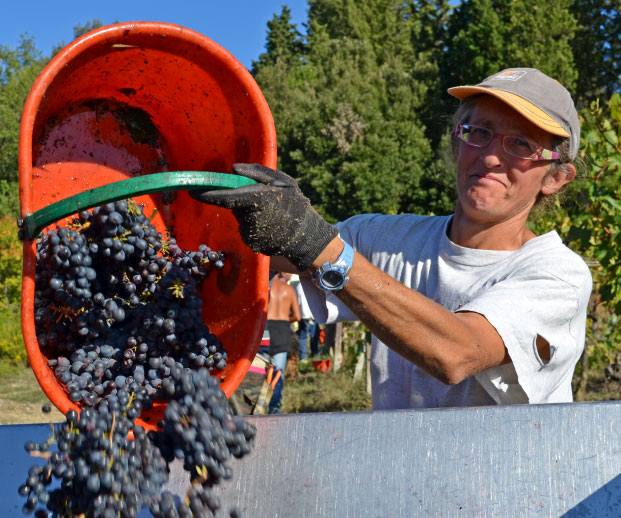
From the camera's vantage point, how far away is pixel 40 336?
146 centimetres

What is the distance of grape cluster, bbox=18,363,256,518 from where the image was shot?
1.14 metres

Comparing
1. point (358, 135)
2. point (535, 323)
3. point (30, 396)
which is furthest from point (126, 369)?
point (358, 135)

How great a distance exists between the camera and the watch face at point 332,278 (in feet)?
4.65

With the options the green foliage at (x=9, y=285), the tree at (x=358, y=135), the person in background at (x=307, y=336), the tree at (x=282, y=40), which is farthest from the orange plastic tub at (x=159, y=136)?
the tree at (x=282, y=40)

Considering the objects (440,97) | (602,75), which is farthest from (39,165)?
(602,75)

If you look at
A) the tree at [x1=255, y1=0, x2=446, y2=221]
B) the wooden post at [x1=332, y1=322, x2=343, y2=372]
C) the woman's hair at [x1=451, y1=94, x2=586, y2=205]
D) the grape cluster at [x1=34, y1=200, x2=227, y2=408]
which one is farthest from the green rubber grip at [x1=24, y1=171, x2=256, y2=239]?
the tree at [x1=255, y1=0, x2=446, y2=221]

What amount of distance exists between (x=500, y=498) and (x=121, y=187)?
90 centimetres

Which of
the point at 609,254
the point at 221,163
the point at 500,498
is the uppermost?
the point at 221,163

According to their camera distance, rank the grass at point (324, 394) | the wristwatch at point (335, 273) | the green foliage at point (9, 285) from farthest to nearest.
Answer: the green foliage at point (9, 285) → the grass at point (324, 394) → the wristwatch at point (335, 273)

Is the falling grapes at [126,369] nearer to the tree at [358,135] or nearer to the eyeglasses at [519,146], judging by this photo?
the eyeglasses at [519,146]

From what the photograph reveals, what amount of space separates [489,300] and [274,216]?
556 mm

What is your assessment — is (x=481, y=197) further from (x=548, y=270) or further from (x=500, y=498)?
(x=500, y=498)

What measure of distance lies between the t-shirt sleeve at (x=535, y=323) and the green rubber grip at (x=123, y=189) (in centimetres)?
67

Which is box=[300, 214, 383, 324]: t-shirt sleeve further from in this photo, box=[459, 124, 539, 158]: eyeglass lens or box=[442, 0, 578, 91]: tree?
box=[442, 0, 578, 91]: tree
